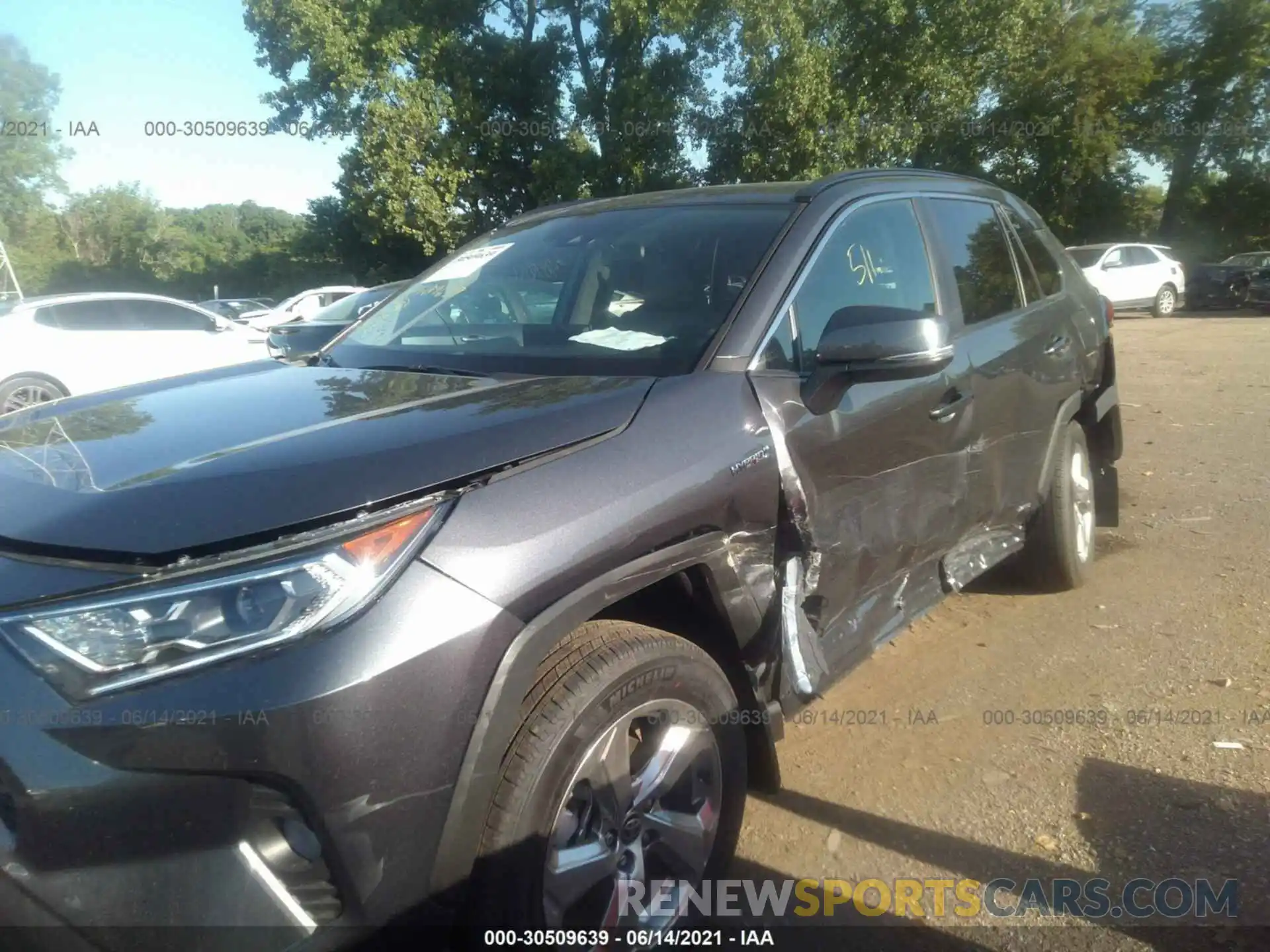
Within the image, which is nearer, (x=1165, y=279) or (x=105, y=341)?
(x=105, y=341)

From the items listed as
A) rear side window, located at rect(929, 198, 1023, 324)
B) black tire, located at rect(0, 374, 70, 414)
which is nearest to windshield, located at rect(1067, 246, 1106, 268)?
rear side window, located at rect(929, 198, 1023, 324)

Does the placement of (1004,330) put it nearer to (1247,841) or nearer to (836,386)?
(836,386)

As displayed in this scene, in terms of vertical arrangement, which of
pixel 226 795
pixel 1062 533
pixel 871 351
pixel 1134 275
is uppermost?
pixel 871 351

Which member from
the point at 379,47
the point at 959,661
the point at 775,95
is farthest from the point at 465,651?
the point at 379,47

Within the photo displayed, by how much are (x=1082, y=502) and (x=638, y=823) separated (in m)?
3.30

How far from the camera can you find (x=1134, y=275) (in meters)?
20.5

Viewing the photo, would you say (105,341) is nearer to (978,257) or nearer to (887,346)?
(978,257)

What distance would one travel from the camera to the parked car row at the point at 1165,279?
19906 millimetres

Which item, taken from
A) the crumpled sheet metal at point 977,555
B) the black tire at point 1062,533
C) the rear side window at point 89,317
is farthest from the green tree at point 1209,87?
the crumpled sheet metal at point 977,555

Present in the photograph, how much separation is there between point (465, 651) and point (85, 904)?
0.68m

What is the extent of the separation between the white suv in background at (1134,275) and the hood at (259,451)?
63.3 ft

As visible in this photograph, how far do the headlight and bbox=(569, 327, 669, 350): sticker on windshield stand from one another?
1.23 m

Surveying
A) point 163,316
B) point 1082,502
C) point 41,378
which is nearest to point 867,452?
point 1082,502
